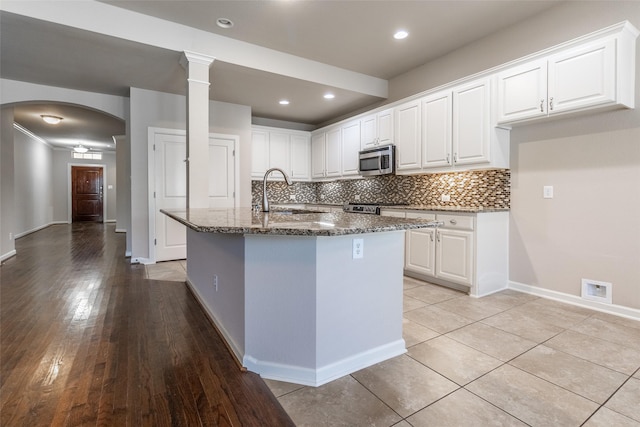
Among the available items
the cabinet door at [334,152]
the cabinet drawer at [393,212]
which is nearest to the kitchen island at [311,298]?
the cabinet drawer at [393,212]

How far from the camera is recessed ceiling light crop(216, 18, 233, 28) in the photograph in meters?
3.13

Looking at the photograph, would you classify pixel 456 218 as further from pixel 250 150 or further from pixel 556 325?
pixel 250 150

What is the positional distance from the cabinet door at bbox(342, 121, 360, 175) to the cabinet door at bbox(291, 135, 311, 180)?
1037mm

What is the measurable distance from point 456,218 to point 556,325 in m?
1.22

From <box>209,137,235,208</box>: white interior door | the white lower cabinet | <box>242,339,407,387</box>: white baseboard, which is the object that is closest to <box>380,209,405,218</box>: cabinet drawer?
the white lower cabinet

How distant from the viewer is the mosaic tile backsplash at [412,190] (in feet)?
11.5

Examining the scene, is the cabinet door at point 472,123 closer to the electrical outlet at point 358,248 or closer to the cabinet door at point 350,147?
the cabinet door at point 350,147

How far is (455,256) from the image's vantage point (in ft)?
10.8

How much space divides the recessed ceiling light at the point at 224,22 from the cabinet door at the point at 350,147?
2.37m

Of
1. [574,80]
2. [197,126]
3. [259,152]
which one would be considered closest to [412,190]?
[574,80]

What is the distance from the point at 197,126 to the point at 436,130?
2.68 m

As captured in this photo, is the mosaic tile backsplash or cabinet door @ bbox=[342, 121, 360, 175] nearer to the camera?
the mosaic tile backsplash

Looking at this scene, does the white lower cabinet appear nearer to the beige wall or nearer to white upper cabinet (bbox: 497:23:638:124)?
the beige wall

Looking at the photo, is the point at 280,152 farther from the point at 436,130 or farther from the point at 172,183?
the point at 436,130
